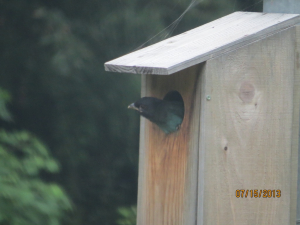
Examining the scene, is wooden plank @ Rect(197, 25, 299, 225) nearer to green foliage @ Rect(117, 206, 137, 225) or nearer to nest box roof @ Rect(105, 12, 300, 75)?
nest box roof @ Rect(105, 12, 300, 75)

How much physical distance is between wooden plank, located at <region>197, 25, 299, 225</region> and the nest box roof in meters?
0.04

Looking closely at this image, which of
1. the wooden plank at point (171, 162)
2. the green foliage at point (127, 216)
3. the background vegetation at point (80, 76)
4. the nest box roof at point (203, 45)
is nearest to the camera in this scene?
the nest box roof at point (203, 45)

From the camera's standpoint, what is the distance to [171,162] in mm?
2248

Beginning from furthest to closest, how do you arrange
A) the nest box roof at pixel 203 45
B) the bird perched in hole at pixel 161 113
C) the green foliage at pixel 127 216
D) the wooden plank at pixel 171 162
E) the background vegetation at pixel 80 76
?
the green foliage at pixel 127 216, the background vegetation at pixel 80 76, the bird perched in hole at pixel 161 113, the wooden plank at pixel 171 162, the nest box roof at pixel 203 45

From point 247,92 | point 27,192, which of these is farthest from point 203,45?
point 27,192

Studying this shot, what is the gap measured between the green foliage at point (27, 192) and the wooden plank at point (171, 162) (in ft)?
1.44

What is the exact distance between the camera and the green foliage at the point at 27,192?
2366 millimetres

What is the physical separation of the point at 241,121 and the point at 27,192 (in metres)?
1.13

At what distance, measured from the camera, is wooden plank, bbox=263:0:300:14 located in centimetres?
210
